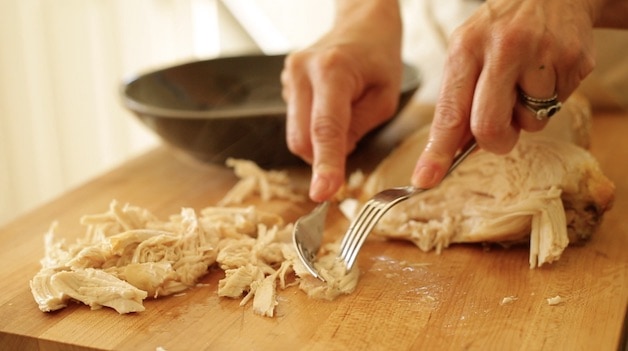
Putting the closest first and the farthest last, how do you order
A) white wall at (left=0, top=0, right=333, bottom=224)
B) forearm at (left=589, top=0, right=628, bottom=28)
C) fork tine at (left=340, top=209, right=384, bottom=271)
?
fork tine at (left=340, top=209, right=384, bottom=271) < forearm at (left=589, top=0, right=628, bottom=28) < white wall at (left=0, top=0, right=333, bottom=224)

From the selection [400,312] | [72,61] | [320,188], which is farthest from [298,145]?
[72,61]

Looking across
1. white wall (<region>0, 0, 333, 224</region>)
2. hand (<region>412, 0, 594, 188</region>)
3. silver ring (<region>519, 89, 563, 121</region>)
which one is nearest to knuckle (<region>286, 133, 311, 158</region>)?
hand (<region>412, 0, 594, 188</region>)

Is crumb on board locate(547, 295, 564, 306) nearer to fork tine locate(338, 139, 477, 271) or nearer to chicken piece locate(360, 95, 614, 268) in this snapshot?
chicken piece locate(360, 95, 614, 268)

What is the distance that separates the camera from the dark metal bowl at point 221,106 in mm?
1704

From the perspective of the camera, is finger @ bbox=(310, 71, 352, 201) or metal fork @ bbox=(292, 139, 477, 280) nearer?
metal fork @ bbox=(292, 139, 477, 280)

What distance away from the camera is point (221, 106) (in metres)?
2.03

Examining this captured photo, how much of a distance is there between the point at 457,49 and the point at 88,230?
0.68 meters

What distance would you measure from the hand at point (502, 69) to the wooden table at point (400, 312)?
0.16 meters

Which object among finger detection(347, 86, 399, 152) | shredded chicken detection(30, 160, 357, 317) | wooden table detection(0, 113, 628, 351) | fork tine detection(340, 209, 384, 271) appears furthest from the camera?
finger detection(347, 86, 399, 152)

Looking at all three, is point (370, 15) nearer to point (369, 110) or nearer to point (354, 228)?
point (369, 110)

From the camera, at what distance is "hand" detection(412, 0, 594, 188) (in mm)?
1300

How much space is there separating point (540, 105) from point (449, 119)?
14cm

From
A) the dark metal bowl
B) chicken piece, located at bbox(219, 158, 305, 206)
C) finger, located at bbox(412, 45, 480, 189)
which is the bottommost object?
chicken piece, located at bbox(219, 158, 305, 206)

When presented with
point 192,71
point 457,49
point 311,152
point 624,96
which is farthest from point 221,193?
point 624,96
